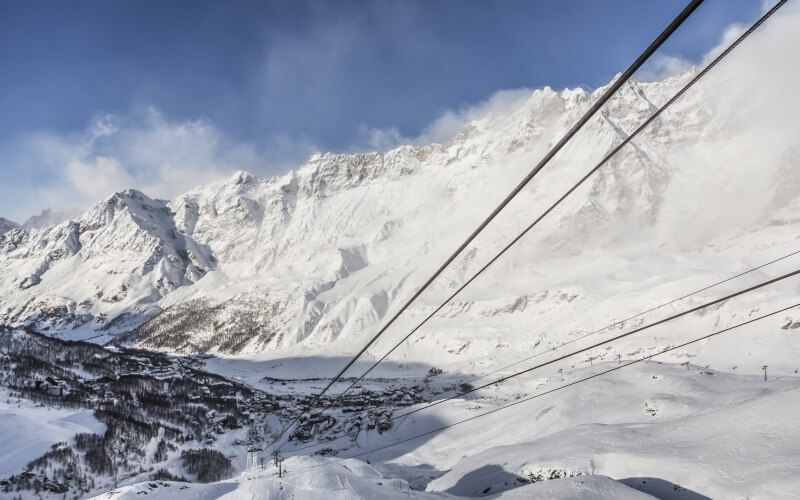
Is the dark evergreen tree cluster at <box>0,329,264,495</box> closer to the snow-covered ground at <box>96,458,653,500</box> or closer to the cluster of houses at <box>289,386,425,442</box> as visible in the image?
the cluster of houses at <box>289,386,425,442</box>

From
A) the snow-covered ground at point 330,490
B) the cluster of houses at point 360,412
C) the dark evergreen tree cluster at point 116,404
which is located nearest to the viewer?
the snow-covered ground at point 330,490

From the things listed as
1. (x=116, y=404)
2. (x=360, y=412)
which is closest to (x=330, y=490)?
(x=360, y=412)

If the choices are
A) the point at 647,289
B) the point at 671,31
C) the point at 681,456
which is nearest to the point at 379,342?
the point at 647,289

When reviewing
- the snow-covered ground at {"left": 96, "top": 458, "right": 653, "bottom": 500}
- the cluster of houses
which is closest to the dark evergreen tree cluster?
the cluster of houses

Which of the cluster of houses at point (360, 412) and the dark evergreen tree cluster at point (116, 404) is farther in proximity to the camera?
the dark evergreen tree cluster at point (116, 404)

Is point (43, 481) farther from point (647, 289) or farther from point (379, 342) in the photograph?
point (647, 289)

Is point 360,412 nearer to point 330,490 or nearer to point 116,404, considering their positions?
point 116,404

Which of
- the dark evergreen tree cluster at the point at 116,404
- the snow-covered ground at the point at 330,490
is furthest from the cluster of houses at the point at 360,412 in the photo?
the snow-covered ground at the point at 330,490

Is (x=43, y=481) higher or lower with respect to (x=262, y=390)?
lower

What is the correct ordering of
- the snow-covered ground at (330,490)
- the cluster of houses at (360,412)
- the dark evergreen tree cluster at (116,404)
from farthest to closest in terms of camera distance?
the dark evergreen tree cluster at (116,404)
the cluster of houses at (360,412)
the snow-covered ground at (330,490)

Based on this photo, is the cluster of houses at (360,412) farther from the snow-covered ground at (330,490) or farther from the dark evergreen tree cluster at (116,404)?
the snow-covered ground at (330,490)

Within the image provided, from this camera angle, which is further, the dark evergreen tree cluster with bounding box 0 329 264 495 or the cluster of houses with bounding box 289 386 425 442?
the dark evergreen tree cluster with bounding box 0 329 264 495
